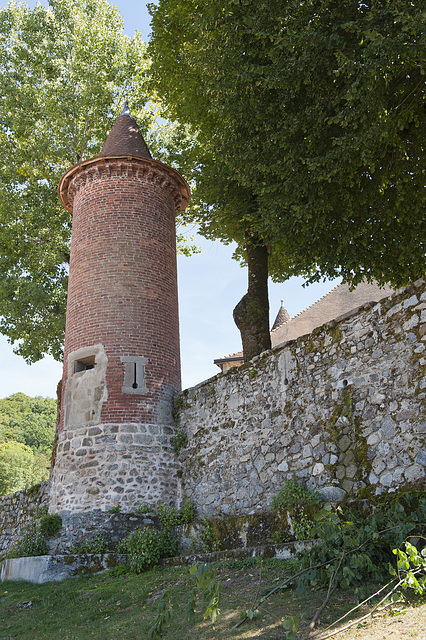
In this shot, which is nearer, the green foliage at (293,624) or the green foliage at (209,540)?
the green foliage at (293,624)

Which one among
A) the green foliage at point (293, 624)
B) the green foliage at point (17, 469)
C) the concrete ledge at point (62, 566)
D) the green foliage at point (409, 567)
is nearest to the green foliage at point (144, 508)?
the concrete ledge at point (62, 566)

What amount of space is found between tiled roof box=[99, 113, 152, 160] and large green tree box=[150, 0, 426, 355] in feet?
17.0

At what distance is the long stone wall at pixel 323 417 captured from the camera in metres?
7.32

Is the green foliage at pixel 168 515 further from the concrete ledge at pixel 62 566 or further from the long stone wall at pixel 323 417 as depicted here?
Result: the concrete ledge at pixel 62 566

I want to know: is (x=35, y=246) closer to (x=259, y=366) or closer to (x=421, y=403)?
(x=259, y=366)

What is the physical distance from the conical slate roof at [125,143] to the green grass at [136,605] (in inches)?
386

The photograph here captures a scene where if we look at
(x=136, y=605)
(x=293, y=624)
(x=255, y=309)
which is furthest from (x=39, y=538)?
(x=293, y=624)

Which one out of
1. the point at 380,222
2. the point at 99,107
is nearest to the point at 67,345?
the point at 380,222

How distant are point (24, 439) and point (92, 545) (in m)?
51.9

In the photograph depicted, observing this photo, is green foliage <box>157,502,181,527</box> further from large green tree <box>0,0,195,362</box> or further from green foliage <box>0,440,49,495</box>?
green foliage <box>0,440,49,495</box>

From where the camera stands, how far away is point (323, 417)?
28.5 ft

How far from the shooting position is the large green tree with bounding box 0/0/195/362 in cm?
1764

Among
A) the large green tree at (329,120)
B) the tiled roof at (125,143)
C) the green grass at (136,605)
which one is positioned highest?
the tiled roof at (125,143)

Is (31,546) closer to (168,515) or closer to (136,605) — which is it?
(168,515)
